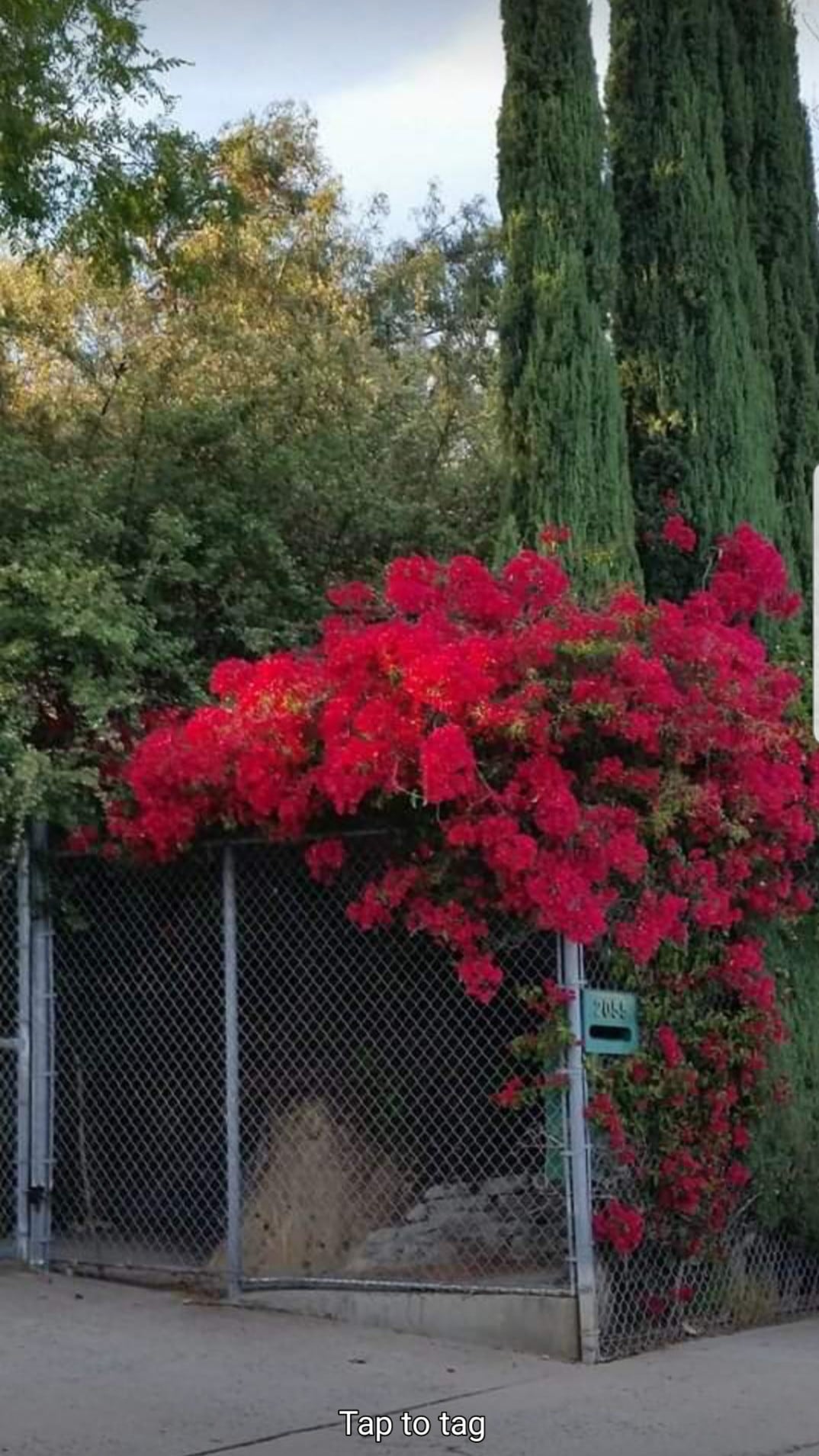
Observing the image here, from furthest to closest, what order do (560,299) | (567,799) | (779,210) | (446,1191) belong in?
(779,210)
(560,299)
(446,1191)
(567,799)

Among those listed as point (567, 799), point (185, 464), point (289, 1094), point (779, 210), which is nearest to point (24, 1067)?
point (289, 1094)

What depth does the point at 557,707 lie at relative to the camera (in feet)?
25.0

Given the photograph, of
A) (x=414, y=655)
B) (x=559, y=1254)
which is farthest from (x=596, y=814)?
(x=559, y=1254)

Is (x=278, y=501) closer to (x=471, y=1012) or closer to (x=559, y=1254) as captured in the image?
(x=471, y=1012)

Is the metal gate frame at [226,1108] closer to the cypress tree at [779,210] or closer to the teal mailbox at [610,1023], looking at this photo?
the teal mailbox at [610,1023]

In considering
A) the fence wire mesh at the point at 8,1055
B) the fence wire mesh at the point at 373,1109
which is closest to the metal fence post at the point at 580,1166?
the fence wire mesh at the point at 373,1109

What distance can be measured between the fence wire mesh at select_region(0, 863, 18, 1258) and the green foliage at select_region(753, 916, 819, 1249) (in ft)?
12.4

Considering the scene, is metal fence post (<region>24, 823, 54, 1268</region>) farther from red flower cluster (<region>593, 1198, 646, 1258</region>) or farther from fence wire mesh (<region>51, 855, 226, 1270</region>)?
red flower cluster (<region>593, 1198, 646, 1258</region>)

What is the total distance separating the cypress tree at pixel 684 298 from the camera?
10.7 meters

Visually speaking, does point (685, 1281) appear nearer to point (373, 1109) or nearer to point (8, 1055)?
point (373, 1109)

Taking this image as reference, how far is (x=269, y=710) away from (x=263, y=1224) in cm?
256

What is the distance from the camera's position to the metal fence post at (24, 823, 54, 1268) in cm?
884

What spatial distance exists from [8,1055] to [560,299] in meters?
5.33

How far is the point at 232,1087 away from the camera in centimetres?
840
